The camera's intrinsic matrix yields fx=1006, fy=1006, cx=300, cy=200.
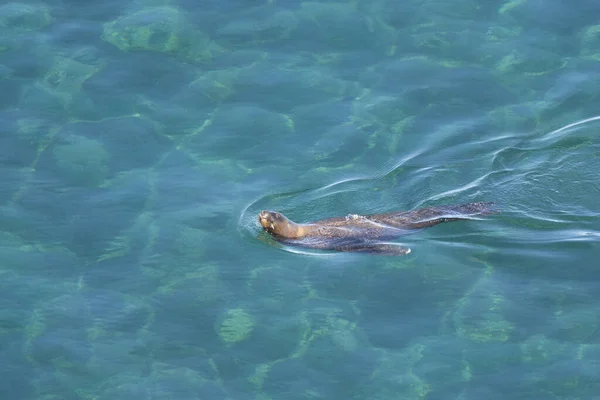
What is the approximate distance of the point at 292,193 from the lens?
12609 millimetres

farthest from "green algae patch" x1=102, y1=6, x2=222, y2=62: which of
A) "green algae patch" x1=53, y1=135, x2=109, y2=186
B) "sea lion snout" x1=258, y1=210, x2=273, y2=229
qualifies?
"sea lion snout" x1=258, y1=210, x2=273, y2=229

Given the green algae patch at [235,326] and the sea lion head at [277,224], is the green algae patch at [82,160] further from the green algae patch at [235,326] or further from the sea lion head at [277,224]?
the green algae patch at [235,326]

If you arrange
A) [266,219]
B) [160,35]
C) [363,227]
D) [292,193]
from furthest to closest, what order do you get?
[160,35], [292,193], [363,227], [266,219]

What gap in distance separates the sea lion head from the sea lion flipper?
0.61 m

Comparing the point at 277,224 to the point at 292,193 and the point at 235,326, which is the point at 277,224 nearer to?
the point at 292,193

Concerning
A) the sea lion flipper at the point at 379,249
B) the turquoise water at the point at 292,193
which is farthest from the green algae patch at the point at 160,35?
the sea lion flipper at the point at 379,249

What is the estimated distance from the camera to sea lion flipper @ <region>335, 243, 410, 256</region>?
11.5 metres

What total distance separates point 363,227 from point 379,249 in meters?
0.44

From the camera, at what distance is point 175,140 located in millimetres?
13594

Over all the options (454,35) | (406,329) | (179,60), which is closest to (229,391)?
(406,329)

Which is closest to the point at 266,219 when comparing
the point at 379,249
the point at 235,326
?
the point at 379,249

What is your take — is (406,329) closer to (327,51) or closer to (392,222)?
(392,222)

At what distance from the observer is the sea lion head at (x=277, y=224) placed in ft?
38.0

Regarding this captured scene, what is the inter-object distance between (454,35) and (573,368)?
270 inches
